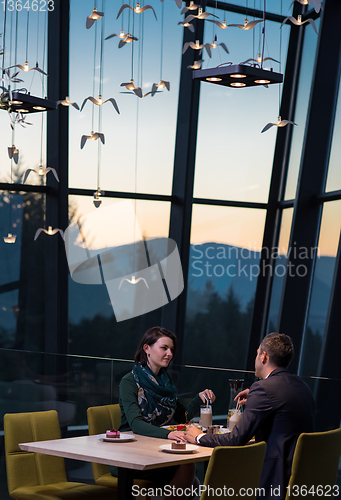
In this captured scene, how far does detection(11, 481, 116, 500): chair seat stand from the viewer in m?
3.34

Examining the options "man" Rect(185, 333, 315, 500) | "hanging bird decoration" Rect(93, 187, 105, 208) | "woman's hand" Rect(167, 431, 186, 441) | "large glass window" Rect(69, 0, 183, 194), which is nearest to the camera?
"man" Rect(185, 333, 315, 500)

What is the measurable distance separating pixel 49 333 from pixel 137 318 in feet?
3.53

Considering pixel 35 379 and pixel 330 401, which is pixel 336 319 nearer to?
pixel 330 401

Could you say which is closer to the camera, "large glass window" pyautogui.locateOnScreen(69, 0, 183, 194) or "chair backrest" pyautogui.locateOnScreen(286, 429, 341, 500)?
"chair backrest" pyautogui.locateOnScreen(286, 429, 341, 500)

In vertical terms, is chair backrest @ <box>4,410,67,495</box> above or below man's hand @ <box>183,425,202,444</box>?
below

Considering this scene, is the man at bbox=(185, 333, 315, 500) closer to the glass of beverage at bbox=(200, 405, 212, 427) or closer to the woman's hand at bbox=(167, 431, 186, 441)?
the woman's hand at bbox=(167, 431, 186, 441)

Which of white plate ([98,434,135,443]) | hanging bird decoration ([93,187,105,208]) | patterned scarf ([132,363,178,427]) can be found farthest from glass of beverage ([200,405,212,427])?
hanging bird decoration ([93,187,105,208])

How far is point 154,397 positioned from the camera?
12.3ft

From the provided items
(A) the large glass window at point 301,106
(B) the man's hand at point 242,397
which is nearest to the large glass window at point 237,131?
(A) the large glass window at point 301,106

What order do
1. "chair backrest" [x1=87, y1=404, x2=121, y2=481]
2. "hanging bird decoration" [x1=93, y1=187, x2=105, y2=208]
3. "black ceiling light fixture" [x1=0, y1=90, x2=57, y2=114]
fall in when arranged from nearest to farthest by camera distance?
"chair backrest" [x1=87, y1=404, x2=121, y2=481] < "black ceiling light fixture" [x1=0, y1=90, x2=57, y2=114] < "hanging bird decoration" [x1=93, y1=187, x2=105, y2=208]

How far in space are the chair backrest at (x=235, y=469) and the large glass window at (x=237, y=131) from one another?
4.92 metres

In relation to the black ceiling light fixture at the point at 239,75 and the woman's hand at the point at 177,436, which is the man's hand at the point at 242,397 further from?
the black ceiling light fixture at the point at 239,75

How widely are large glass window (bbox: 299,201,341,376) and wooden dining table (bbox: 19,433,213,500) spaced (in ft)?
12.2

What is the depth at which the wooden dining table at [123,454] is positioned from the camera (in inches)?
111
